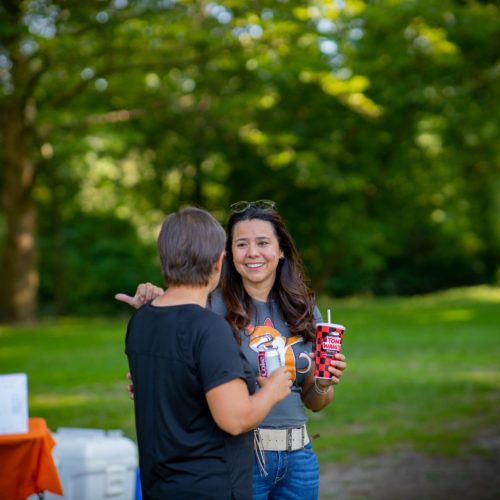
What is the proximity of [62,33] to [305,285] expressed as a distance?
1447 centimetres

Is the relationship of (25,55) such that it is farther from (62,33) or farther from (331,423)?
(331,423)

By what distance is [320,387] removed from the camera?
331 centimetres

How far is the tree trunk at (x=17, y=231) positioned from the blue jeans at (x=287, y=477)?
722 inches

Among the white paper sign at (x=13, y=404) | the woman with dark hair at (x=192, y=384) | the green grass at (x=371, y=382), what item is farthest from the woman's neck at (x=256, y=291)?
the green grass at (x=371, y=382)

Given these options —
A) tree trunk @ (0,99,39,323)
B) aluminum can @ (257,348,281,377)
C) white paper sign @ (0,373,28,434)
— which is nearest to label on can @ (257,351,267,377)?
aluminum can @ (257,348,281,377)

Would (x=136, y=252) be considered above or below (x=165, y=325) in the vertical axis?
above

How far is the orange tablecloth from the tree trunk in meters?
16.7

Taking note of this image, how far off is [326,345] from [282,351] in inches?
7.1

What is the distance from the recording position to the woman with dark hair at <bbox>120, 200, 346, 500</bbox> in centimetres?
328

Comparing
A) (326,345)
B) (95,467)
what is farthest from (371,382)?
(326,345)

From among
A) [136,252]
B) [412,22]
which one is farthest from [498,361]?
[136,252]

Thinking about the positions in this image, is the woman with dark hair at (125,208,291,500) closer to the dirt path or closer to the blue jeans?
the blue jeans

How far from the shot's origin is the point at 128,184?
101 feet

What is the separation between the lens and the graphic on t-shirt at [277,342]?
327 cm
